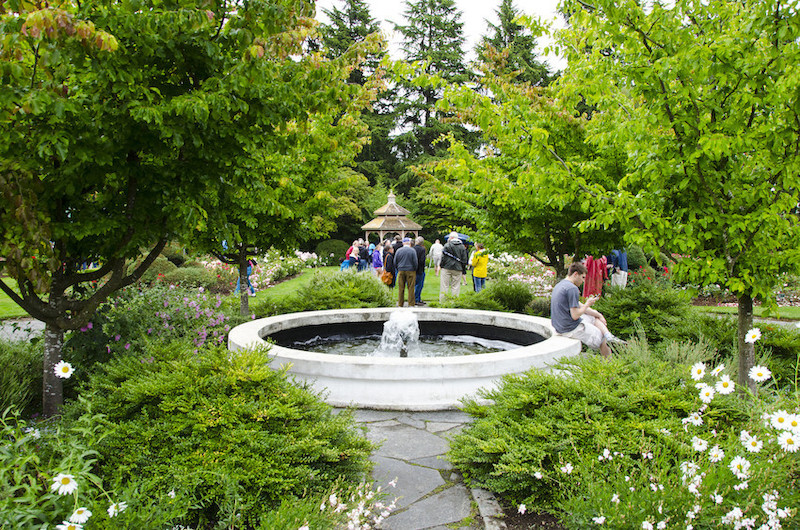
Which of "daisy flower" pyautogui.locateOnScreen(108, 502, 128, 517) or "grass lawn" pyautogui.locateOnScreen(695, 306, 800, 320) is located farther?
"grass lawn" pyautogui.locateOnScreen(695, 306, 800, 320)

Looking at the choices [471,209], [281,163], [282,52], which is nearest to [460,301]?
[471,209]

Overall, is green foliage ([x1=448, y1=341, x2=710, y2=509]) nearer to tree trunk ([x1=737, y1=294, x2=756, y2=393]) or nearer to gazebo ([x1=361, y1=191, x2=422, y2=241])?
tree trunk ([x1=737, y1=294, x2=756, y2=393])

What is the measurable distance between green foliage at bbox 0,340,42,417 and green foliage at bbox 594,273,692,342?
6885 millimetres

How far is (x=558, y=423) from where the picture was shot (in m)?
3.19

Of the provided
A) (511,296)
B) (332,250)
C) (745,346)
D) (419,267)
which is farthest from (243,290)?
(332,250)

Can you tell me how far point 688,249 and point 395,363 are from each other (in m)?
2.64

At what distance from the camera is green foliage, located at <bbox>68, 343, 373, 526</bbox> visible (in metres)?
2.66

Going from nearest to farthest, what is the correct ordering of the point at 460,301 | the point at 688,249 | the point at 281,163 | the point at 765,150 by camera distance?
the point at 765,150 → the point at 688,249 → the point at 281,163 → the point at 460,301

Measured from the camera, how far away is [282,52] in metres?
3.51

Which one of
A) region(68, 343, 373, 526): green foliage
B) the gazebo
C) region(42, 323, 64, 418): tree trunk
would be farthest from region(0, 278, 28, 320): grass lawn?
the gazebo

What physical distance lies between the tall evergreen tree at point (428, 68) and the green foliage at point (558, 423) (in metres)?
30.7

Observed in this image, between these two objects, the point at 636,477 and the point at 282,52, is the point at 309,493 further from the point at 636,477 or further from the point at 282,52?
the point at 282,52

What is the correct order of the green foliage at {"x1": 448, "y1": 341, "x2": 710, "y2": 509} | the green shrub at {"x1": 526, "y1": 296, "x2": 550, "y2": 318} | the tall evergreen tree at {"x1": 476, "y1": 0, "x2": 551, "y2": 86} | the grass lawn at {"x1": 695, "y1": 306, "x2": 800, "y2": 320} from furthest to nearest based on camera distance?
the tall evergreen tree at {"x1": 476, "y1": 0, "x2": 551, "y2": 86} → the grass lawn at {"x1": 695, "y1": 306, "x2": 800, "y2": 320} → the green shrub at {"x1": 526, "y1": 296, "x2": 550, "y2": 318} → the green foliage at {"x1": 448, "y1": 341, "x2": 710, "y2": 509}

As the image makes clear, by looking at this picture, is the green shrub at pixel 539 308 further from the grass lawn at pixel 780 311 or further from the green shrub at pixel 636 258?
the green shrub at pixel 636 258
